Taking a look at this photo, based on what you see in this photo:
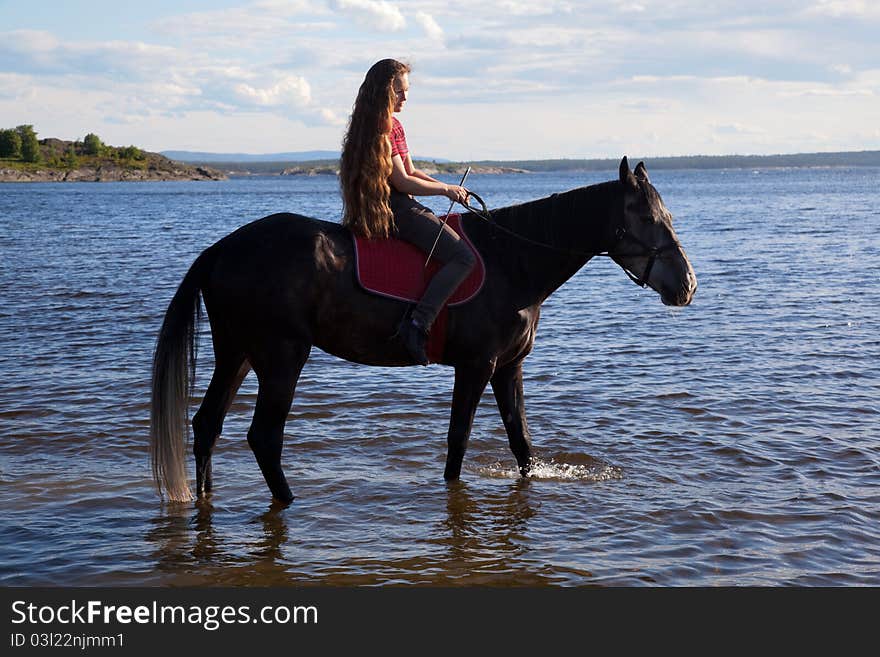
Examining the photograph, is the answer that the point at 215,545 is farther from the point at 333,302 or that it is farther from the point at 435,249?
the point at 435,249

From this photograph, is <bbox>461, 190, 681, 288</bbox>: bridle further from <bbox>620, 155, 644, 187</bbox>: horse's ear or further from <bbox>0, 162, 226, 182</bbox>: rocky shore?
<bbox>0, 162, 226, 182</bbox>: rocky shore

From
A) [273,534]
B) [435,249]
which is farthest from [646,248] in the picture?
[273,534]

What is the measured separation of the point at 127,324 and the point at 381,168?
12051 mm

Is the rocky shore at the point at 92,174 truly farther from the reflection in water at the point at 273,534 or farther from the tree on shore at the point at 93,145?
the reflection in water at the point at 273,534

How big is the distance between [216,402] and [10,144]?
183620 millimetres

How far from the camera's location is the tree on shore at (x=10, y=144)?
172 m

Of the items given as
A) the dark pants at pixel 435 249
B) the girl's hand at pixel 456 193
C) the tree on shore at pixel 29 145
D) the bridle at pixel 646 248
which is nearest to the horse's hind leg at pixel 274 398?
the dark pants at pixel 435 249

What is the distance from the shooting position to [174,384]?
774 centimetres

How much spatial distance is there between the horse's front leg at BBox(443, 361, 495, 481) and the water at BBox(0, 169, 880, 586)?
1.22ft

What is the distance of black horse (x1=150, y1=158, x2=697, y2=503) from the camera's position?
7.50 metres

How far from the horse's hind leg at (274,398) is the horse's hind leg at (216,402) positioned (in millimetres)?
299

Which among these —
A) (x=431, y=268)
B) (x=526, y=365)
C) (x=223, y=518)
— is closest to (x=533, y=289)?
(x=431, y=268)

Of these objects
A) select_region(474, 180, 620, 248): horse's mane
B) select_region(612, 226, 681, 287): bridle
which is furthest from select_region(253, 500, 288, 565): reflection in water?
select_region(612, 226, 681, 287): bridle

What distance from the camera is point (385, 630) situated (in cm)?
575
